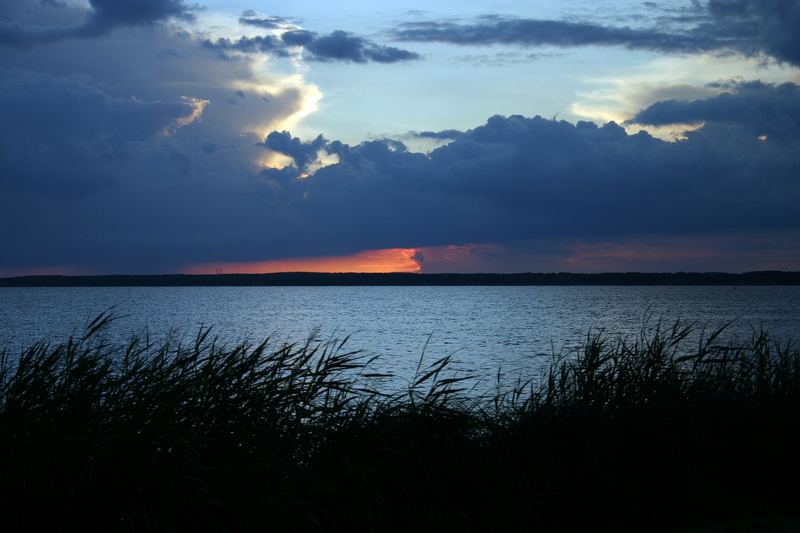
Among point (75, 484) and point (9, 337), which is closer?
point (75, 484)

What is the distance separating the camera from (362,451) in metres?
9.38

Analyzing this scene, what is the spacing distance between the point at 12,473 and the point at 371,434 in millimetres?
3953

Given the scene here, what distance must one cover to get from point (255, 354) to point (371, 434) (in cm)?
176

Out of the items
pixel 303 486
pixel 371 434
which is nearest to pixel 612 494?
pixel 371 434

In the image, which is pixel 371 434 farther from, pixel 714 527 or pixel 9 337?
pixel 9 337

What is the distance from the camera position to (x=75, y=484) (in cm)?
807

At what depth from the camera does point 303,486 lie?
27.6ft

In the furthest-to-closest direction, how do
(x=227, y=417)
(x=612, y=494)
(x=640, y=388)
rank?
(x=640, y=388) → (x=612, y=494) → (x=227, y=417)

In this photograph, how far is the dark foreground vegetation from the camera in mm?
8125

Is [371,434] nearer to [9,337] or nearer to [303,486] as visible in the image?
[303,486]

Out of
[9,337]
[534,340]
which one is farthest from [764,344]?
[9,337]

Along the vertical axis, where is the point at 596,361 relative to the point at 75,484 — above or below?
above

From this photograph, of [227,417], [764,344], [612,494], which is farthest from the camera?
[764,344]

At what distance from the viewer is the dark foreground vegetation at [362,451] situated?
8125 mm
